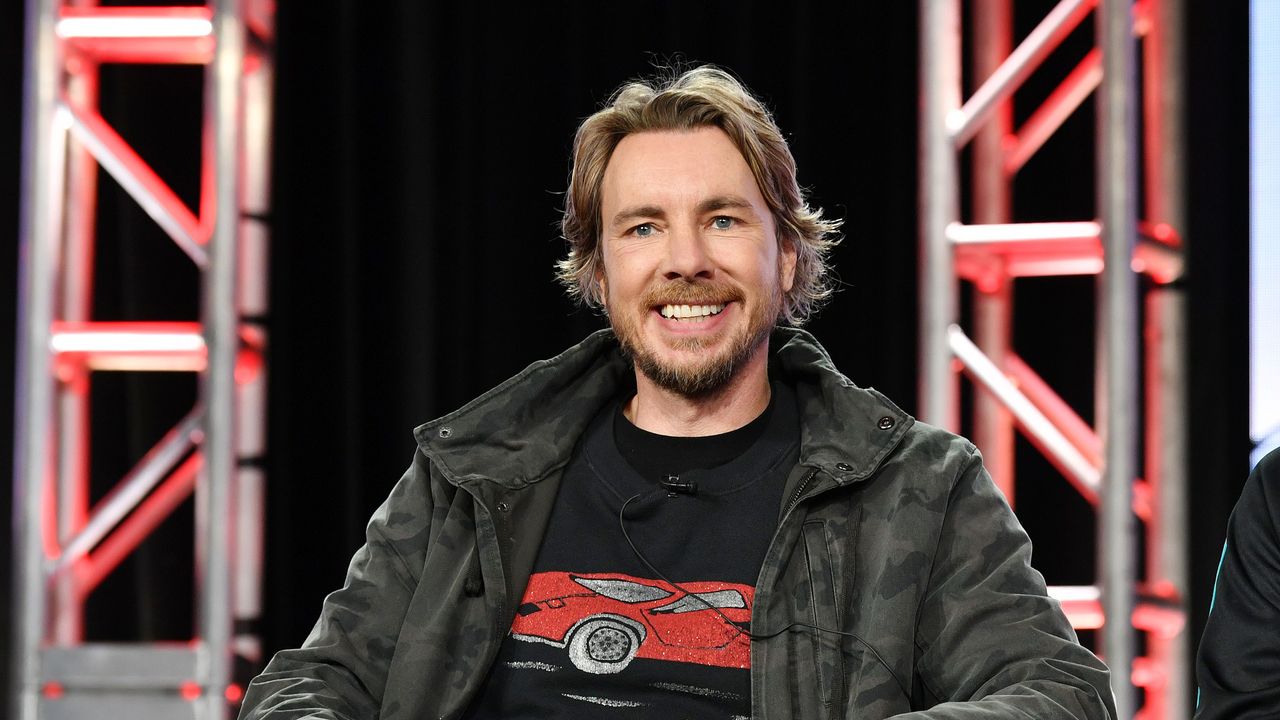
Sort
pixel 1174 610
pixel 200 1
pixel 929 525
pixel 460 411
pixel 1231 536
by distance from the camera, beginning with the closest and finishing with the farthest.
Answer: pixel 1231 536
pixel 929 525
pixel 460 411
pixel 1174 610
pixel 200 1

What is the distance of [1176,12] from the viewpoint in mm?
2678

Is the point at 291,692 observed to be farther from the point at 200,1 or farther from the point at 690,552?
the point at 200,1

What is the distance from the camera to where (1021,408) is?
261 centimetres

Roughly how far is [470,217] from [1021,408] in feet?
3.92

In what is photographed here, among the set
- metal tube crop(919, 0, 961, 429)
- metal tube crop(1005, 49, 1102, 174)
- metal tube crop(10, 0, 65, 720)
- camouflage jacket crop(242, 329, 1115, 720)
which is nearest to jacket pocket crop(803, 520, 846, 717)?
camouflage jacket crop(242, 329, 1115, 720)

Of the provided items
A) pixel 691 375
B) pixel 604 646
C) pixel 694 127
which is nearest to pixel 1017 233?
pixel 694 127

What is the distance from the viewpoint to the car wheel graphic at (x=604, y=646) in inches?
67.1

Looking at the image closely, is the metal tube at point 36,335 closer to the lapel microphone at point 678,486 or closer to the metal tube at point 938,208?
the lapel microphone at point 678,486

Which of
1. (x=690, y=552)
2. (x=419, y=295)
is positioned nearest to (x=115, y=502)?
(x=419, y=295)

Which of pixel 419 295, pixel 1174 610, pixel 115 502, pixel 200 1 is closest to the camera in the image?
pixel 1174 610

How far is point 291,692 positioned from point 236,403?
1170 mm

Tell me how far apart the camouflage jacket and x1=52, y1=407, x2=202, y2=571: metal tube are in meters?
1.01

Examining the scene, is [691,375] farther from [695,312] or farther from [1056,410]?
[1056,410]

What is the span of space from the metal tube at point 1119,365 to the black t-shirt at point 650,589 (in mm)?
876
